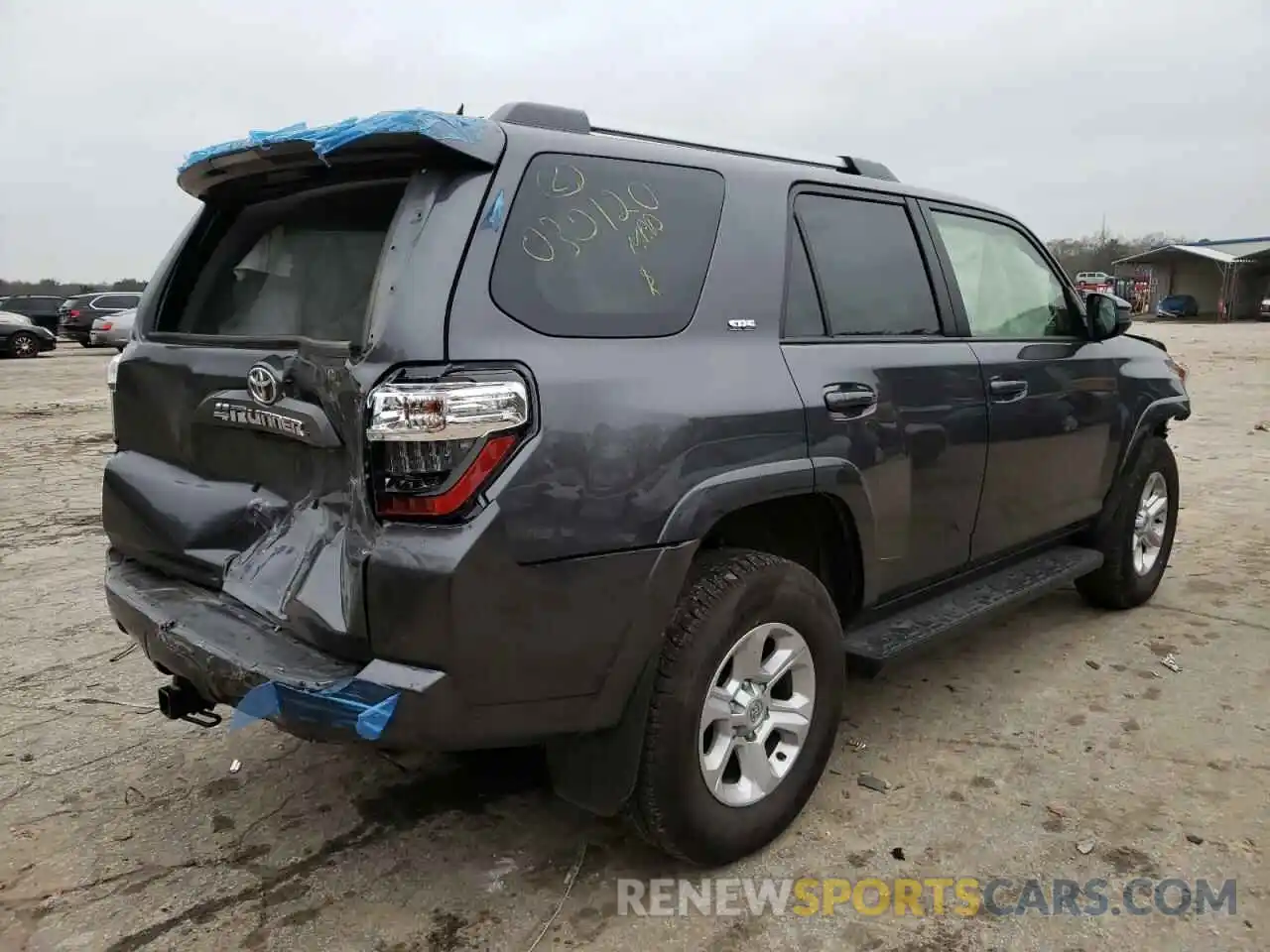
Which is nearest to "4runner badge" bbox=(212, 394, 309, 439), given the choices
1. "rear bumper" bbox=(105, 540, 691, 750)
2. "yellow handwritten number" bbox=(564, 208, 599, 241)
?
"rear bumper" bbox=(105, 540, 691, 750)

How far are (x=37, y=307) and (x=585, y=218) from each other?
36.3 m

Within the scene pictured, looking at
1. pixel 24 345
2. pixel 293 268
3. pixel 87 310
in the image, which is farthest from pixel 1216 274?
pixel 293 268

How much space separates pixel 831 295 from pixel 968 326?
83 cm

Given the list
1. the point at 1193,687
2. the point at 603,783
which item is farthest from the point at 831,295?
the point at 1193,687

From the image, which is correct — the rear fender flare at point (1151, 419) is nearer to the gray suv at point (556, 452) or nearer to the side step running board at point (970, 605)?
the side step running board at point (970, 605)

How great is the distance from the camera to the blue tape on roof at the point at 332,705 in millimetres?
2031

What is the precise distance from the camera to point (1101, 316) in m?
4.14

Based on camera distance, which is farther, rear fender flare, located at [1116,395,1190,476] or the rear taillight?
rear fender flare, located at [1116,395,1190,476]

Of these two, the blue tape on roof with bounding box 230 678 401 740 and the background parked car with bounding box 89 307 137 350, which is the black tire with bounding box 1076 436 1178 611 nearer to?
the blue tape on roof with bounding box 230 678 401 740

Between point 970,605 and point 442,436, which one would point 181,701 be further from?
point 970,605

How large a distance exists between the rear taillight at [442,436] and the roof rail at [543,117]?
2.48 feet

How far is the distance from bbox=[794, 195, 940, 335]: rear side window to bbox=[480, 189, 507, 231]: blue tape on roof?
3.51 feet

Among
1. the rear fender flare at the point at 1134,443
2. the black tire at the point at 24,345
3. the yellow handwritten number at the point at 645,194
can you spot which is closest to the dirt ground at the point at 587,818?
the rear fender flare at the point at 1134,443

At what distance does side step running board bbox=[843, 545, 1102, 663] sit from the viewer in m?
3.05
